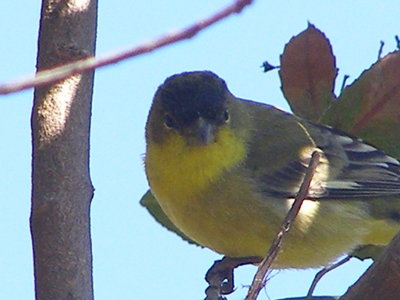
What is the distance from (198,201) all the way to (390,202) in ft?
3.80

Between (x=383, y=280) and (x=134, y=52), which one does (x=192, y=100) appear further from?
(x=134, y=52)

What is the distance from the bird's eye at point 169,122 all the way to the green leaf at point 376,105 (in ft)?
3.14

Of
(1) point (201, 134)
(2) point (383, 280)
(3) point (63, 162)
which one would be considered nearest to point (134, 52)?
(2) point (383, 280)

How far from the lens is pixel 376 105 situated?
3.37 m

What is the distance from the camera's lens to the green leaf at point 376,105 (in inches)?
131

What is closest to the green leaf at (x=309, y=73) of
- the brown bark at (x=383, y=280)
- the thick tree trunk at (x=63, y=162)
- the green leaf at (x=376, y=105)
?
the green leaf at (x=376, y=105)

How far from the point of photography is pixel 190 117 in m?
4.04

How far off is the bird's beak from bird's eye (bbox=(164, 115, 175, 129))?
0.16 m

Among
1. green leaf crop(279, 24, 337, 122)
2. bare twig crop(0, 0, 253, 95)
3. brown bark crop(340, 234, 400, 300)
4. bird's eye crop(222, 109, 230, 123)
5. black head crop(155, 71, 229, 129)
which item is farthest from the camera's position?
bird's eye crop(222, 109, 230, 123)

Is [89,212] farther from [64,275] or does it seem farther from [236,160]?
[236,160]

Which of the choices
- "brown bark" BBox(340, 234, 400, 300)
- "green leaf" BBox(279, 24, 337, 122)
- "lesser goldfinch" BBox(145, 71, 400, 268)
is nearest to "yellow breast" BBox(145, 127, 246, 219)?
"lesser goldfinch" BBox(145, 71, 400, 268)

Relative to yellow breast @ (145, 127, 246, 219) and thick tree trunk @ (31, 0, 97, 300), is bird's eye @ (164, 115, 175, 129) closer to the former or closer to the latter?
yellow breast @ (145, 127, 246, 219)

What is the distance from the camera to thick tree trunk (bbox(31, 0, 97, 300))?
94.3 inches

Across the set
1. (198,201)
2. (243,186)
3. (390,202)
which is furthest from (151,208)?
(390,202)
